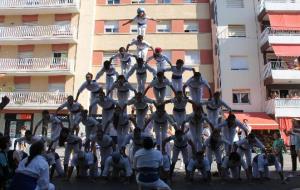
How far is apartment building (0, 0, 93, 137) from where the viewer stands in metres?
37.1

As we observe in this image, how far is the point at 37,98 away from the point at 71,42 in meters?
6.24

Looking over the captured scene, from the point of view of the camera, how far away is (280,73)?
1293 inches

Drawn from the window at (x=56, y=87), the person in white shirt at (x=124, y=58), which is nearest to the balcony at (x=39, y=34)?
the window at (x=56, y=87)

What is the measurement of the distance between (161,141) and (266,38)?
2287 cm

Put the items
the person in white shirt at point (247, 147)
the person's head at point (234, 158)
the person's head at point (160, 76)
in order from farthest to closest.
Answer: the person's head at point (160, 76)
the person in white shirt at point (247, 147)
the person's head at point (234, 158)

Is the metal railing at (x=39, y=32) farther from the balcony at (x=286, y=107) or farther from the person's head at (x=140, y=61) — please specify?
the person's head at (x=140, y=61)

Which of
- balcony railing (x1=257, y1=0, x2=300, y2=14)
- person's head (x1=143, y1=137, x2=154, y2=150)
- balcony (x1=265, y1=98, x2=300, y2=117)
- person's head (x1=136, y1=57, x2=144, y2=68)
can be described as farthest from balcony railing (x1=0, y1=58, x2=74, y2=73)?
person's head (x1=143, y1=137, x2=154, y2=150)

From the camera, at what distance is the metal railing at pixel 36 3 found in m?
38.5

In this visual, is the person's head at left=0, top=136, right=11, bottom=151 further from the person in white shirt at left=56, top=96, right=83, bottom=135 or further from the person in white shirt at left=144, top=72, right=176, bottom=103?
the person in white shirt at left=144, top=72, right=176, bottom=103

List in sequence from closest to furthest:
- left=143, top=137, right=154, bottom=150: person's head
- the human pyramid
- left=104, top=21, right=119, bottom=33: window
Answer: left=143, top=137, right=154, bottom=150: person's head
the human pyramid
left=104, top=21, right=119, bottom=33: window

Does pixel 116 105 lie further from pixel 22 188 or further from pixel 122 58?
pixel 22 188

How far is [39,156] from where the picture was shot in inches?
281

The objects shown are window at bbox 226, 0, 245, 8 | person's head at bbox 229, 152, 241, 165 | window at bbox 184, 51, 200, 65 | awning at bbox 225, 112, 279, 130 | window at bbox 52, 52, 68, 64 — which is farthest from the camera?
window at bbox 52, 52, 68, 64

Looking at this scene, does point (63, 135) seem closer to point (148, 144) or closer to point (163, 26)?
point (148, 144)
